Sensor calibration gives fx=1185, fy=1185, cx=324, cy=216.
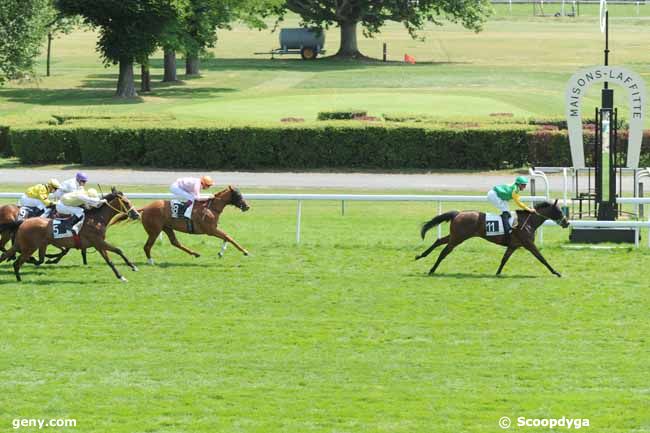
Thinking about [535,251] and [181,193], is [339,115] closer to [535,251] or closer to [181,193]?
[181,193]

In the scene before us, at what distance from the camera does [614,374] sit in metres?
10.3

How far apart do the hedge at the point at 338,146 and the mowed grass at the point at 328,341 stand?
35.8 ft

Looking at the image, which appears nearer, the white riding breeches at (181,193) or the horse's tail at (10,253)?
the horse's tail at (10,253)

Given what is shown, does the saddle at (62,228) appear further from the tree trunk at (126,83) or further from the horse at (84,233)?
the tree trunk at (126,83)

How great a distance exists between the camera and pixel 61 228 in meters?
14.5

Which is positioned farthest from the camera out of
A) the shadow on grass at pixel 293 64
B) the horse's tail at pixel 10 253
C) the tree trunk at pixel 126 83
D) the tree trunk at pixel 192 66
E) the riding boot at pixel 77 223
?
the shadow on grass at pixel 293 64

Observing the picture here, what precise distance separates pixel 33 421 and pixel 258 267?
6.82 metres

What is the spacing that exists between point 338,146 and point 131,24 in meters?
14.9

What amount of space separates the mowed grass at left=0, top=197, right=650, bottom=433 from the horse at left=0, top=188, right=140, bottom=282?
0.39 meters

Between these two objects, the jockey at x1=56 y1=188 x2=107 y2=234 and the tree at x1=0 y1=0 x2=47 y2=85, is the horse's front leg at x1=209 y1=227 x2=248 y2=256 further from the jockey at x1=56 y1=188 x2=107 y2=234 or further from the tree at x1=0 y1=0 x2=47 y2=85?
the tree at x1=0 y1=0 x2=47 y2=85

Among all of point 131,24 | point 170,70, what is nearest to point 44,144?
point 131,24

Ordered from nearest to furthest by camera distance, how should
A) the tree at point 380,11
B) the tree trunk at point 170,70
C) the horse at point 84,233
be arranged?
the horse at point 84,233 → the tree trunk at point 170,70 → the tree at point 380,11

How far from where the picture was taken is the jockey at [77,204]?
47.8ft

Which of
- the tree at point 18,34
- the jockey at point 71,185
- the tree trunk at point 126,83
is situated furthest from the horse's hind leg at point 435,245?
the tree trunk at point 126,83
